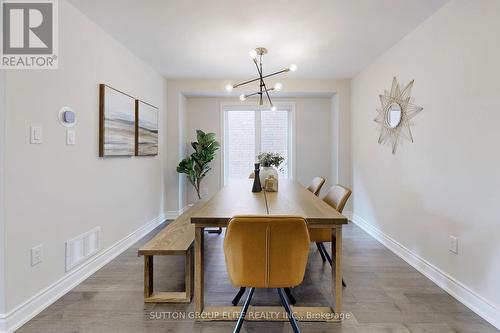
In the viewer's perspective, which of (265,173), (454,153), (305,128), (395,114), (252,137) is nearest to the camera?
(454,153)

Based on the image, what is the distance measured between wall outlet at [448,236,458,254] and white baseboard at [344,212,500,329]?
227 millimetres

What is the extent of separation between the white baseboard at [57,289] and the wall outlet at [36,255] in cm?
23

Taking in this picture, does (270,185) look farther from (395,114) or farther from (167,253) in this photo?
(395,114)

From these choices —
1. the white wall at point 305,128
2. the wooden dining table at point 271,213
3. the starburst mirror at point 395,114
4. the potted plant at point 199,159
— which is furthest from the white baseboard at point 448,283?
the potted plant at point 199,159

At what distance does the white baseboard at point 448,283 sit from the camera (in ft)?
5.94

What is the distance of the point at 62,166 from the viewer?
216 centimetres

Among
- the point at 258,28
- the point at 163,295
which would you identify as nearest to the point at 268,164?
the point at 258,28

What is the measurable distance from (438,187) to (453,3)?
152 cm

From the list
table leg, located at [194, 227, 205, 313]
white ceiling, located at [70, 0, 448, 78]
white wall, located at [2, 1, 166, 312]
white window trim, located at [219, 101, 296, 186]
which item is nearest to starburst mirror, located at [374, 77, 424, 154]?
white ceiling, located at [70, 0, 448, 78]

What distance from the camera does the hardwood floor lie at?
175cm

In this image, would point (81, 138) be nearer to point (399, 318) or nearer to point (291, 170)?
point (399, 318)

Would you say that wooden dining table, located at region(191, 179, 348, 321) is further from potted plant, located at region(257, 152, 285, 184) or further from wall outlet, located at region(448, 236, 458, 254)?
wall outlet, located at region(448, 236, 458, 254)

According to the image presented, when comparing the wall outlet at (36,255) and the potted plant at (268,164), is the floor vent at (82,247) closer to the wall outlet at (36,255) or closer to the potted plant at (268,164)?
the wall outlet at (36,255)

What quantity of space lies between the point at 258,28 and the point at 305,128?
259cm
